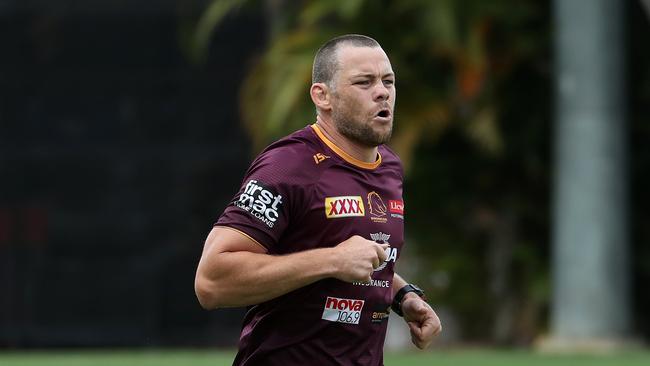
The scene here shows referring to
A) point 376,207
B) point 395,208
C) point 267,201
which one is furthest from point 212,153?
point 267,201

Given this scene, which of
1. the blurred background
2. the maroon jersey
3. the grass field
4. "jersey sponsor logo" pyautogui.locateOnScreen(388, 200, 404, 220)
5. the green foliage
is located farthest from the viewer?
the blurred background

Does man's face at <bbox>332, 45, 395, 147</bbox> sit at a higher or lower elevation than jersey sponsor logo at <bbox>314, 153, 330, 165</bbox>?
higher

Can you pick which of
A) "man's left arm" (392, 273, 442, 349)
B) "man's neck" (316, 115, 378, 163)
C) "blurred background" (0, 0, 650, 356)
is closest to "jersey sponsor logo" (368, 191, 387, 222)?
"man's neck" (316, 115, 378, 163)

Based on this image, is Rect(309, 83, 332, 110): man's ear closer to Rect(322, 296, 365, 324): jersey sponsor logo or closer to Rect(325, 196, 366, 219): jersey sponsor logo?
Rect(325, 196, 366, 219): jersey sponsor logo

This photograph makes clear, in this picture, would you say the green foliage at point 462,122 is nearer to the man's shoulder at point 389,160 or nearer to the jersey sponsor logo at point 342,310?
the man's shoulder at point 389,160

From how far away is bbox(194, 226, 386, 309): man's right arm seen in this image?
15.1 feet

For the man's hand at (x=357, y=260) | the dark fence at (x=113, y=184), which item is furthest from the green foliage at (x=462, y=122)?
the man's hand at (x=357, y=260)

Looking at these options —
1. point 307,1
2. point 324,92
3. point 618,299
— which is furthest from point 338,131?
point 307,1

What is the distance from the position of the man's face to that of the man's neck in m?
0.02

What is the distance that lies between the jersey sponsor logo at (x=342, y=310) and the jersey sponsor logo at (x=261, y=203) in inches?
13.3

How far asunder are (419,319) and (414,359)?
7079 mm

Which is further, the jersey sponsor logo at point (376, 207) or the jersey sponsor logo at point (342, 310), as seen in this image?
the jersey sponsor logo at point (376, 207)

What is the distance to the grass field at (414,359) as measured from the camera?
453 inches

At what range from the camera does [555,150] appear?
564 inches
